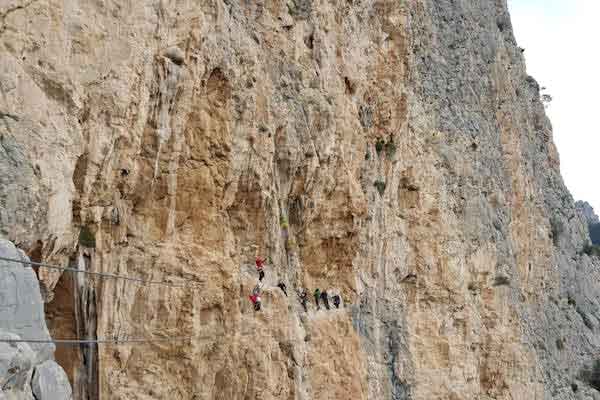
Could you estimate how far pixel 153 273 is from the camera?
10.1 m

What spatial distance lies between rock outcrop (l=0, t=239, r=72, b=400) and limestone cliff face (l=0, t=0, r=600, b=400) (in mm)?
854

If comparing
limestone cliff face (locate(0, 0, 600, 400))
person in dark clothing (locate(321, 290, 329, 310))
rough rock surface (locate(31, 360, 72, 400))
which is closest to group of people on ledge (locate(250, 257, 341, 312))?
person in dark clothing (locate(321, 290, 329, 310))

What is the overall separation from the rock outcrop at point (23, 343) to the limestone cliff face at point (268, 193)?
0.85m

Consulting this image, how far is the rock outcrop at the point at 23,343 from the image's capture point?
5.68 m

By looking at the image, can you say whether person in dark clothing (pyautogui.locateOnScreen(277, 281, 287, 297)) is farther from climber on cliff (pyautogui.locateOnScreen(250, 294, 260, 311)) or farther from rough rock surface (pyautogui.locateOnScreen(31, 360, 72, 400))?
rough rock surface (pyautogui.locateOnScreen(31, 360, 72, 400))

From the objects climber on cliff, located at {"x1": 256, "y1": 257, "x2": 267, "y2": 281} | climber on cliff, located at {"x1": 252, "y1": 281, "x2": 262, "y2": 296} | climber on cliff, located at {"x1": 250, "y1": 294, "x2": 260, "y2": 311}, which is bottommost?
climber on cliff, located at {"x1": 250, "y1": 294, "x2": 260, "y2": 311}

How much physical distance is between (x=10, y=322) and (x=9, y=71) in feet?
8.84

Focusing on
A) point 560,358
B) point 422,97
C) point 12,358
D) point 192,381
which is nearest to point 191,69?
point 192,381

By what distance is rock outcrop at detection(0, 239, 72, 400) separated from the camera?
5684mm

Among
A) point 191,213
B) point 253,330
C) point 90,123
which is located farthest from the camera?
point 253,330

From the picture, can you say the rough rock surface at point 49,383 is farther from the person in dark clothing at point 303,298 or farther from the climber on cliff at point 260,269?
the person in dark clothing at point 303,298

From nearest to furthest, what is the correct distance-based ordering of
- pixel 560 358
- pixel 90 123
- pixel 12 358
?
pixel 12 358, pixel 90 123, pixel 560 358

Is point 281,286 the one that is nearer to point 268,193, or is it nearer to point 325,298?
point 268,193

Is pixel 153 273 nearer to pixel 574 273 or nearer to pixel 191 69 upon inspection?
pixel 191 69
